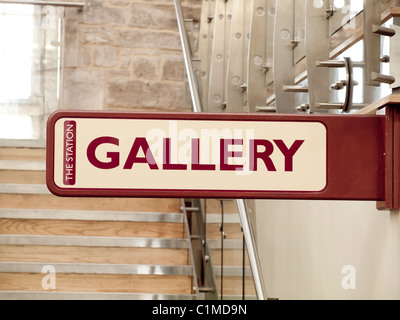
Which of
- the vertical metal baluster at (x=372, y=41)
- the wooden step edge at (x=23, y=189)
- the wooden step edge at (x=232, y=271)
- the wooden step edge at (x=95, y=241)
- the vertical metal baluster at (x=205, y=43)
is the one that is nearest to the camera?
the vertical metal baluster at (x=372, y=41)

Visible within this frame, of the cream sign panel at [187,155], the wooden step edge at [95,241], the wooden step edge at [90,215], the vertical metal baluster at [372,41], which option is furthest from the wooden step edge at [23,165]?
the cream sign panel at [187,155]

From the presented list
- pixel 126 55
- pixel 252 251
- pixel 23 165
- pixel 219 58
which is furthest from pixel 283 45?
pixel 126 55

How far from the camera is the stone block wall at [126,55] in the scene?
21.5 feet

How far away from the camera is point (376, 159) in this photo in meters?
1.50

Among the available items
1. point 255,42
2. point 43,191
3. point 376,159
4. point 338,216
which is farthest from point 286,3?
point 43,191

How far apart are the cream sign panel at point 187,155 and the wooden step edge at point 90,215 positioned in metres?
3.07

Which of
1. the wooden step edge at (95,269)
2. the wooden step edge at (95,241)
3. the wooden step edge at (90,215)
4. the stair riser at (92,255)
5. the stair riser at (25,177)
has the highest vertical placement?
the stair riser at (25,177)

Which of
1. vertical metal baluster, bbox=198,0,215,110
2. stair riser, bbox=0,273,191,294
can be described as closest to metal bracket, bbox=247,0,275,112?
stair riser, bbox=0,273,191,294

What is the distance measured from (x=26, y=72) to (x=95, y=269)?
246cm

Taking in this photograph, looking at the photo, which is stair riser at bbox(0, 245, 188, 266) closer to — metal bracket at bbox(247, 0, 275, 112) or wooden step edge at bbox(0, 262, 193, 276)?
wooden step edge at bbox(0, 262, 193, 276)

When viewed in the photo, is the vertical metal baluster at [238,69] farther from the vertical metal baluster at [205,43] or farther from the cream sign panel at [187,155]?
the cream sign panel at [187,155]

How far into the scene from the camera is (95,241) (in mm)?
4355
